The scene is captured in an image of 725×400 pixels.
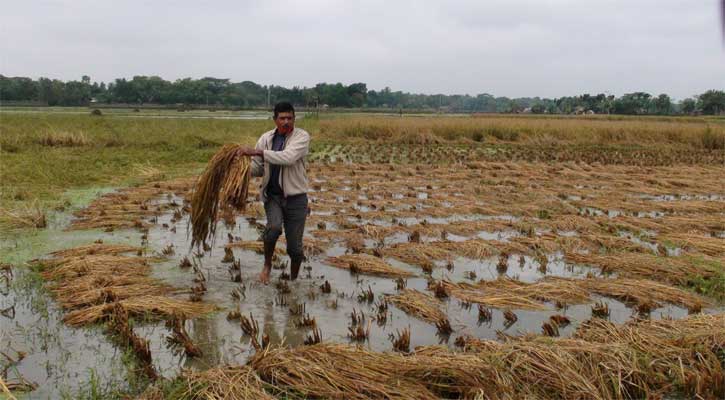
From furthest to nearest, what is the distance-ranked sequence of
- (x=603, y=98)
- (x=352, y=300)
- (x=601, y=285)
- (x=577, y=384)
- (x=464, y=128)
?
1. (x=603, y=98)
2. (x=464, y=128)
3. (x=601, y=285)
4. (x=352, y=300)
5. (x=577, y=384)

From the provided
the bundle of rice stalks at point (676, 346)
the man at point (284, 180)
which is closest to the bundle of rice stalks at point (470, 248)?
the man at point (284, 180)

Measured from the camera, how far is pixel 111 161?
12.9 meters

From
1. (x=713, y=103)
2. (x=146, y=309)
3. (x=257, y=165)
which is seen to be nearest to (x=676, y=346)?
(x=257, y=165)

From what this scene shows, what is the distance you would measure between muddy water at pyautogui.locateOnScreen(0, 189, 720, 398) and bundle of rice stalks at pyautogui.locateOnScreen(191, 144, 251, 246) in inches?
22.1

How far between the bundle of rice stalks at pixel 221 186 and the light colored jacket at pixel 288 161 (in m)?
0.13

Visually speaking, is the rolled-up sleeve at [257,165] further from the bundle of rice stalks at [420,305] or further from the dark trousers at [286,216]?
the bundle of rice stalks at [420,305]

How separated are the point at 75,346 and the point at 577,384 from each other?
2960 millimetres

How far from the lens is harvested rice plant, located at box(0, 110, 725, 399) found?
9.93 ft

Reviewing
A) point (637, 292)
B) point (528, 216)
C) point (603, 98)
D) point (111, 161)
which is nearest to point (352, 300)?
point (637, 292)

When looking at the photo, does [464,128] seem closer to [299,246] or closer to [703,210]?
[703,210]

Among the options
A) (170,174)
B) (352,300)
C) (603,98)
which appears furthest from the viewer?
(603,98)

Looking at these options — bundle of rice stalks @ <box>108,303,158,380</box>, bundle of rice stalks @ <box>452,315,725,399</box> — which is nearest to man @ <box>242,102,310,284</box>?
bundle of rice stalks @ <box>108,303,158,380</box>

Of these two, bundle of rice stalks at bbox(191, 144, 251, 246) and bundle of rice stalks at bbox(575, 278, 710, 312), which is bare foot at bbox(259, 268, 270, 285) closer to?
bundle of rice stalks at bbox(191, 144, 251, 246)

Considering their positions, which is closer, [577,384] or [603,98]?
[577,384]
